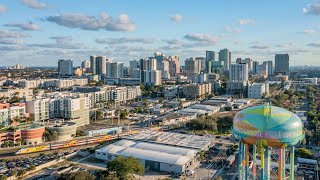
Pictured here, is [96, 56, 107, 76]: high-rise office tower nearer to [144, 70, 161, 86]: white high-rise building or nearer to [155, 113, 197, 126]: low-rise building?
[144, 70, 161, 86]: white high-rise building

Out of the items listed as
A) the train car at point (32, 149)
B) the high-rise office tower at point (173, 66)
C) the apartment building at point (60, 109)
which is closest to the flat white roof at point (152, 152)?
the train car at point (32, 149)

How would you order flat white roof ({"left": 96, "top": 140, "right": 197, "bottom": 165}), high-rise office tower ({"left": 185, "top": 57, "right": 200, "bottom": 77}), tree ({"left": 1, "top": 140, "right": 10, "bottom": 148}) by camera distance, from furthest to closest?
high-rise office tower ({"left": 185, "top": 57, "right": 200, "bottom": 77}), tree ({"left": 1, "top": 140, "right": 10, "bottom": 148}), flat white roof ({"left": 96, "top": 140, "right": 197, "bottom": 165})

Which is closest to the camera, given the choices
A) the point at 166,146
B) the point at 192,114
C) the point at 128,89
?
the point at 166,146

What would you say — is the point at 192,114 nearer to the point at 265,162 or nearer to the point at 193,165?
the point at 193,165

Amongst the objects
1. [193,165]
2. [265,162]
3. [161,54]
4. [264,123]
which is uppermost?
[161,54]

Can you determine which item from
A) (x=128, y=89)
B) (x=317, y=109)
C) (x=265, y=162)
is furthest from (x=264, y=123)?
(x=128, y=89)

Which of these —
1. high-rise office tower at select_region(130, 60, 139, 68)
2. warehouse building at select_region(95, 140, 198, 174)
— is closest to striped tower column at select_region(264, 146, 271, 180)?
warehouse building at select_region(95, 140, 198, 174)

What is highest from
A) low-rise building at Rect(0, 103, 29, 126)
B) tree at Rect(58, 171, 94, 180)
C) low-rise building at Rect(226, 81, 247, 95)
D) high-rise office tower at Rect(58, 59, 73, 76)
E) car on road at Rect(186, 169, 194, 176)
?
high-rise office tower at Rect(58, 59, 73, 76)
